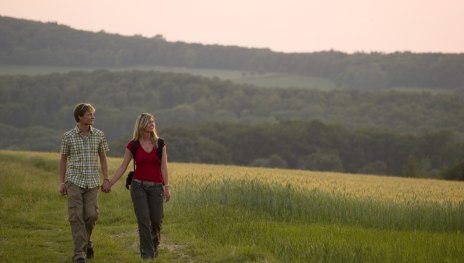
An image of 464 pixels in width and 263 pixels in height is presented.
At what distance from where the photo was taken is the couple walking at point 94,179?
11.3 m

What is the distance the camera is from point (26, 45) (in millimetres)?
137625

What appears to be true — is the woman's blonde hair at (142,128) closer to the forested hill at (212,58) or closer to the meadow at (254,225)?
the meadow at (254,225)

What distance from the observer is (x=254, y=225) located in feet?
47.9

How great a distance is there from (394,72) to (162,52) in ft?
160

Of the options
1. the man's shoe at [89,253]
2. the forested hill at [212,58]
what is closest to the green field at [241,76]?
the forested hill at [212,58]

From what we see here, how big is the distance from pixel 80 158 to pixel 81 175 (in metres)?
0.27

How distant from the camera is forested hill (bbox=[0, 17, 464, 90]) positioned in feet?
429

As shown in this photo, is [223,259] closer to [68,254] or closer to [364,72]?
[68,254]

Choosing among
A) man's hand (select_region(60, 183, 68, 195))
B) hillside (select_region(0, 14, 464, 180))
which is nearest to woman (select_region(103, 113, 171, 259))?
man's hand (select_region(60, 183, 68, 195))

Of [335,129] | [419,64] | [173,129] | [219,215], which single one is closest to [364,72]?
[419,64]

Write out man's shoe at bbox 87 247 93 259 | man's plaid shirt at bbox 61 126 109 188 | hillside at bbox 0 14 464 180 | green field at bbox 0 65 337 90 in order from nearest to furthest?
man's plaid shirt at bbox 61 126 109 188 < man's shoe at bbox 87 247 93 259 < hillside at bbox 0 14 464 180 < green field at bbox 0 65 337 90

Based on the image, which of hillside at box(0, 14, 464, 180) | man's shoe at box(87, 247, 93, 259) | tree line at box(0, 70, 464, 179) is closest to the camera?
man's shoe at box(87, 247, 93, 259)

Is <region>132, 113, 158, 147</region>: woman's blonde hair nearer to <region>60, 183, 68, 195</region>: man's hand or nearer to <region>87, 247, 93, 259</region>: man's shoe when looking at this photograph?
<region>60, 183, 68, 195</region>: man's hand

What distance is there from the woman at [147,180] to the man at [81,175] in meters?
0.34
